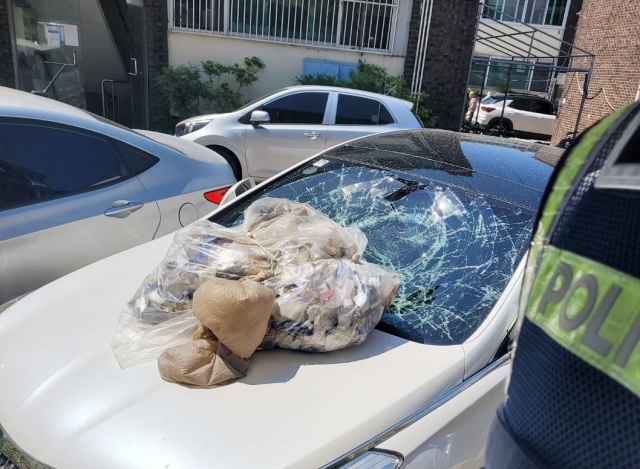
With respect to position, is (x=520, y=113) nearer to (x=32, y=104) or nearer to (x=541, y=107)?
(x=541, y=107)

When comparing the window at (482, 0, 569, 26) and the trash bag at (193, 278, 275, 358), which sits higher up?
the window at (482, 0, 569, 26)

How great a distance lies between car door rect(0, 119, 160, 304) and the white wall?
8460 millimetres

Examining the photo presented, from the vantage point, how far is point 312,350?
5.76ft

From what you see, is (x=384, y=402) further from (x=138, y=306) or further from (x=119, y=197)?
(x=119, y=197)

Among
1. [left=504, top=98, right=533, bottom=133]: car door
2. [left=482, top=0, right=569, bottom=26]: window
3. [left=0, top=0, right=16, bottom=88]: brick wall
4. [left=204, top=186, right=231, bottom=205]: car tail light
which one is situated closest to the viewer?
[left=204, top=186, right=231, bottom=205]: car tail light

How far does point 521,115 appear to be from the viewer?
18234 millimetres

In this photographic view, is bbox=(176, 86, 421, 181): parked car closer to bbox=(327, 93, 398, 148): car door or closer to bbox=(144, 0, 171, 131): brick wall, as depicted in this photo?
bbox=(327, 93, 398, 148): car door

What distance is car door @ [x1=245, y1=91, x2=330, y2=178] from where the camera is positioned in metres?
7.05

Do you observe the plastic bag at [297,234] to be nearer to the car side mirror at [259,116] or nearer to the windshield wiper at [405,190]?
the windshield wiper at [405,190]

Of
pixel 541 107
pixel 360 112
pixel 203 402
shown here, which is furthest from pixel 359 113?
pixel 541 107

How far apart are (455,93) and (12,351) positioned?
11.2m

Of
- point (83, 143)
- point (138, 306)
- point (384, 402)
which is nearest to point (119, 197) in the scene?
point (83, 143)

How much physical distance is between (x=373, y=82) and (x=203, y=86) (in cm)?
340

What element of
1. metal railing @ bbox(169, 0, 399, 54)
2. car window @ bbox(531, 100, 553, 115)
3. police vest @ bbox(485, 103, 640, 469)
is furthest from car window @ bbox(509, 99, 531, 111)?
police vest @ bbox(485, 103, 640, 469)
